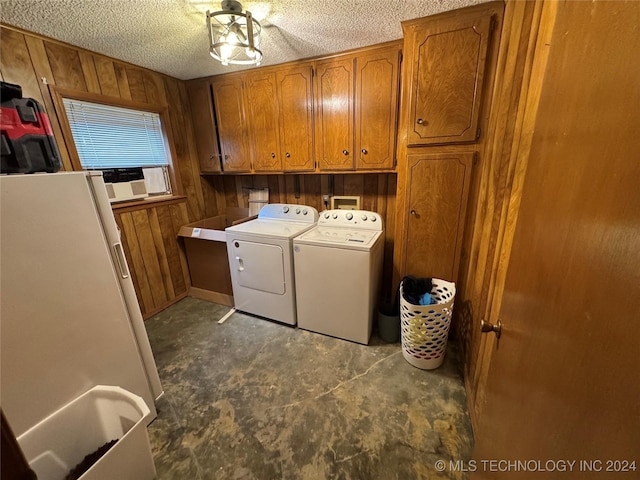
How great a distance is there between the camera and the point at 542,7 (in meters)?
1.03

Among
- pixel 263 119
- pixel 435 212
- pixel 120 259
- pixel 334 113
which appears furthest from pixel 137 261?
pixel 435 212

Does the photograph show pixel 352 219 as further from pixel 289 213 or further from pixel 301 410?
pixel 301 410

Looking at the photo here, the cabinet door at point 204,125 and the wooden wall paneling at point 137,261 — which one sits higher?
the cabinet door at point 204,125

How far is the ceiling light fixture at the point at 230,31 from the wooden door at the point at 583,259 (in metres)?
1.43

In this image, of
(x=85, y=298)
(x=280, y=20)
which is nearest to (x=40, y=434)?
(x=85, y=298)

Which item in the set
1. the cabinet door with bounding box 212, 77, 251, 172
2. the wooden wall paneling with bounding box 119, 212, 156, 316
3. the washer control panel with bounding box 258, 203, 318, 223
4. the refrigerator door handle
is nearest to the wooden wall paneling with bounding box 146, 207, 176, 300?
the wooden wall paneling with bounding box 119, 212, 156, 316

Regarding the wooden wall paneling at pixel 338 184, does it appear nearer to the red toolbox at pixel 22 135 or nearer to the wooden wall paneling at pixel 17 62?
the red toolbox at pixel 22 135

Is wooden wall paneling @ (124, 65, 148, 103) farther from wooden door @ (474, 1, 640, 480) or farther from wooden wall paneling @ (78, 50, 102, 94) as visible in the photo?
wooden door @ (474, 1, 640, 480)

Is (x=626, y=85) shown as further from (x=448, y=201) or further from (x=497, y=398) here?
(x=448, y=201)

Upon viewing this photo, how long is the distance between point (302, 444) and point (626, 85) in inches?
71.3

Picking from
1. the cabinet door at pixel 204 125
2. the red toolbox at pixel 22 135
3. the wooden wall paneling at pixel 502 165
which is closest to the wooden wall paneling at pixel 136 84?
the cabinet door at pixel 204 125

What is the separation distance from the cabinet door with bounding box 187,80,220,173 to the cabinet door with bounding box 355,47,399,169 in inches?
64.3

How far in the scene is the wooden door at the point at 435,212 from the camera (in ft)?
6.02

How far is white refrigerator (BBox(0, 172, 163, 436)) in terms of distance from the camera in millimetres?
977
